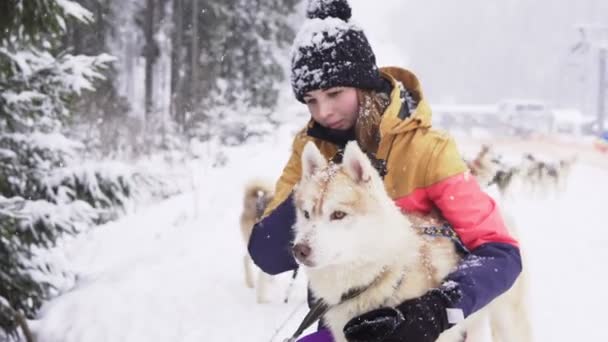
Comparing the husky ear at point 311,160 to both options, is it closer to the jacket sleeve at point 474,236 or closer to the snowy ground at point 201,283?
the jacket sleeve at point 474,236

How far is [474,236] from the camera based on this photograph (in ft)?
6.17

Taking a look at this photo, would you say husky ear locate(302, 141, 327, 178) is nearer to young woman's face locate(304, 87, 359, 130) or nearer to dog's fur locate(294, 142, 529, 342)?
dog's fur locate(294, 142, 529, 342)

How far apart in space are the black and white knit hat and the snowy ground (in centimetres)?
247

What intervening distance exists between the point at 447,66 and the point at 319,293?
70.0m

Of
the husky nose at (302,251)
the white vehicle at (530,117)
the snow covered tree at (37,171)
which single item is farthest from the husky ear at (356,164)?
the white vehicle at (530,117)

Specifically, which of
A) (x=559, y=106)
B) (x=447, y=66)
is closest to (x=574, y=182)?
(x=559, y=106)

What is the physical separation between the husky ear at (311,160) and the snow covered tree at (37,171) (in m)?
2.94

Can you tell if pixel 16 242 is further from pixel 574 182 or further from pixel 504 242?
pixel 574 182

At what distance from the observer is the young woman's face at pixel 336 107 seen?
2320mm

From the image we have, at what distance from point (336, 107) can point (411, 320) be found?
1014 mm

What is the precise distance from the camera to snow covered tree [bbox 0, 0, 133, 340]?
4.34 m

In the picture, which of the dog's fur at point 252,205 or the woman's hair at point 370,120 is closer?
the woman's hair at point 370,120

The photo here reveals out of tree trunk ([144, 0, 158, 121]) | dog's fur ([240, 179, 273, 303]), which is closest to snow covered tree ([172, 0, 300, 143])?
tree trunk ([144, 0, 158, 121])

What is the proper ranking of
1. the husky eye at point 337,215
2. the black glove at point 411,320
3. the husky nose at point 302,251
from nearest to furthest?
the black glove at point 411,320 → the husky nose at point 302,251 → the husky eye at point 337,215
